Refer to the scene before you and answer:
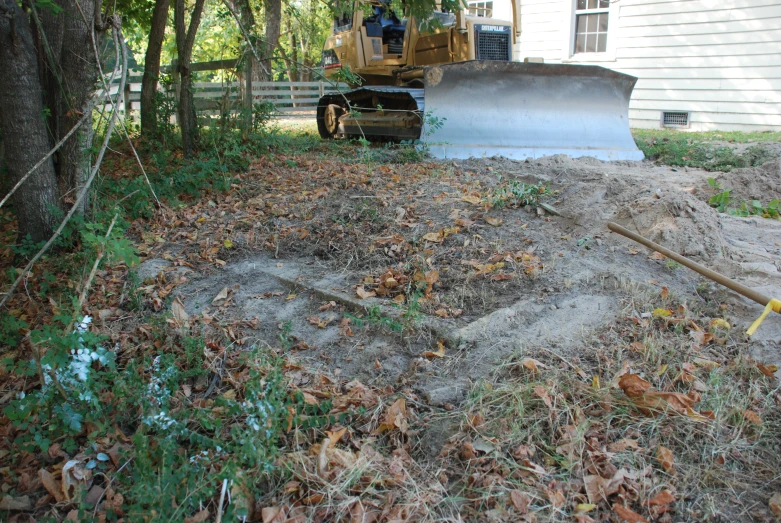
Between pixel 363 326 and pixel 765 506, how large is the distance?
6.32 feet

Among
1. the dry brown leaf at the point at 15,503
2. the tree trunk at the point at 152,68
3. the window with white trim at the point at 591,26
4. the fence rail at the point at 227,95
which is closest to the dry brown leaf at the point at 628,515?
the dry brown leaf at the point at 15,503

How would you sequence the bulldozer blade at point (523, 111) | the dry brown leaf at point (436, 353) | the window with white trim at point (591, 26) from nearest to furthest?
the dry brown leaf at point (436, 353) → the bulldozer blade at point (523, 111) → the window with white trim at point (591, 26)

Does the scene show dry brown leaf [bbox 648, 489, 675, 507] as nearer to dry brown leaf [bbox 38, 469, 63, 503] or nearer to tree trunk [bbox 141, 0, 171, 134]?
dry brown leaf [bbox 38, 469, 63, 503]

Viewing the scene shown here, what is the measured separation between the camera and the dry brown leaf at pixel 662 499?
2077 millimetres

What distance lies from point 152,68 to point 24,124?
17.0 ft

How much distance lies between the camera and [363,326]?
10.7ft

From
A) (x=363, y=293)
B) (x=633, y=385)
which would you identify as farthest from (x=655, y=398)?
(x=363, y=293)

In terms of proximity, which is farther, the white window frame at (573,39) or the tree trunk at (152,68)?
the white window frame at (573,39)

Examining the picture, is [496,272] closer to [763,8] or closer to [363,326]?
[363,326]

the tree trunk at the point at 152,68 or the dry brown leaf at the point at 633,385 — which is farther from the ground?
the tree trunk at the point at 152,68

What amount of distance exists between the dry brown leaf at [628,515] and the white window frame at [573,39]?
39.5 feet

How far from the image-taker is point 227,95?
277 inches

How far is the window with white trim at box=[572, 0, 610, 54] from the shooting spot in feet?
40.5

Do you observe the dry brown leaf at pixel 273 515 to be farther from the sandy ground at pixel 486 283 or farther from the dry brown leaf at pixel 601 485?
the dry brown leaf at pixel 601 485
